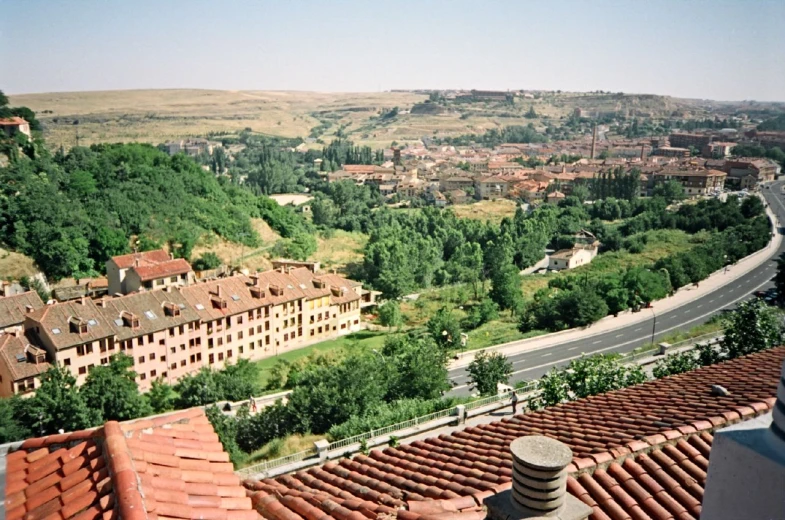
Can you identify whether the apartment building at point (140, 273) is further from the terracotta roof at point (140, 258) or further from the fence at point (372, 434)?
the fence at point (372, 434)

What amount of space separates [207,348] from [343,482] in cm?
3369

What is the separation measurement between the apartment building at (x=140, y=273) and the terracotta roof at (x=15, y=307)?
755cm

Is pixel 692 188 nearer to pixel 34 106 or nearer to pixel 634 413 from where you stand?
pixel 634 413

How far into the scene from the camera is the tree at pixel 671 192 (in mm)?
92188

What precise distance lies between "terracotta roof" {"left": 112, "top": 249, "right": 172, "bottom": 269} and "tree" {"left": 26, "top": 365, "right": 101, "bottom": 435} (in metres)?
20.6

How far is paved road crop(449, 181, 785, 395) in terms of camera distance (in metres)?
35.0

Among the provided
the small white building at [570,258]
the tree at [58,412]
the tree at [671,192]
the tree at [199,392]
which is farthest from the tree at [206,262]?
the tree at [671,192]

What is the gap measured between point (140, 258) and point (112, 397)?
2212 centimetres

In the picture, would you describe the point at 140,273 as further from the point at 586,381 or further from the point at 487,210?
the point at 487,210

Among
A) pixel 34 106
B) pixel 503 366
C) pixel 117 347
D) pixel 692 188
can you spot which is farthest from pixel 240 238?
pixel 34 106

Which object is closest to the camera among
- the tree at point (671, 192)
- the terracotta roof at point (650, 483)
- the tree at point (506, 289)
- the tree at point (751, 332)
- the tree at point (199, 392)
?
the terracotta roof at point (650, 483)

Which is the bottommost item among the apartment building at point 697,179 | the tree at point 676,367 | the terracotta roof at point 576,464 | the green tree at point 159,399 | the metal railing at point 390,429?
the green tree at point 159,399

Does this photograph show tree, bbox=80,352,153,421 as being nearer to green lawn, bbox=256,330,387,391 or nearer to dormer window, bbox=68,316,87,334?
dormer window, bbox=68,316,87,334

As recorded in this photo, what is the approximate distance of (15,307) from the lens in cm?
3562
